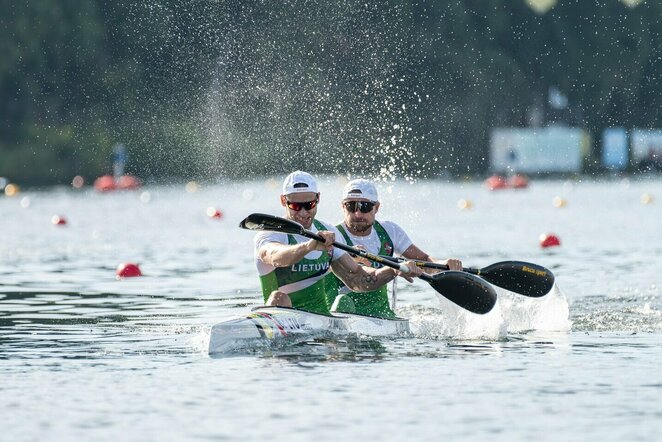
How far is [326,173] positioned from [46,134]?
76.9ft

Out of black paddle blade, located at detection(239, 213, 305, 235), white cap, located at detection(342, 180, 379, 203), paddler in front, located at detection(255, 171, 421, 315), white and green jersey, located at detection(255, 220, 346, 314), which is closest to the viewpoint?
black paddle blade, located at detection(239, 213, 305, 235)

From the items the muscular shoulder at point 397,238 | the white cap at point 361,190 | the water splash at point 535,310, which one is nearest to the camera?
the white cap at point 361,190

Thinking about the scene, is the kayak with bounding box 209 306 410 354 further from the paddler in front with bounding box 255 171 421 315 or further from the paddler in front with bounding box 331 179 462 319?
the paddler in front with bounding box 331 179 462 319

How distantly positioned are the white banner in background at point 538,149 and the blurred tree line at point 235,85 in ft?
13.7

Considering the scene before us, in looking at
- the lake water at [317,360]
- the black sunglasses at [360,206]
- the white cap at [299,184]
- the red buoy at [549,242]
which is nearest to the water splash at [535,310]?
the lake water at [317,360]

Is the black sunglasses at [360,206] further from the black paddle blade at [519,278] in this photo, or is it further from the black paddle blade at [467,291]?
the black paddle blade at [519,278]

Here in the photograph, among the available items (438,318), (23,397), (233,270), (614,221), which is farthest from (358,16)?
(23,397)

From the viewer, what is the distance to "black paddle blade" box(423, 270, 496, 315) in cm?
1720

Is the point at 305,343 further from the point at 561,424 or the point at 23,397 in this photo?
the point at 561,424

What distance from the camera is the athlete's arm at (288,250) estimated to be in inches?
606

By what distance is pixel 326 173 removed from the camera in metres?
102

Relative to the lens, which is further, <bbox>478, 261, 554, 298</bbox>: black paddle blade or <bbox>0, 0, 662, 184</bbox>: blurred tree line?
<bbox>0, 0, 662, 184</bbox>: blurred tree line

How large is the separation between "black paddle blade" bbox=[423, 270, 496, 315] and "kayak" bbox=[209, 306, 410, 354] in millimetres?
1216

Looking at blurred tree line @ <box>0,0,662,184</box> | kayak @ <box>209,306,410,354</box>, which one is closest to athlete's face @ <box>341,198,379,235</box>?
kayak @ <box>209,306,410,354</box>
